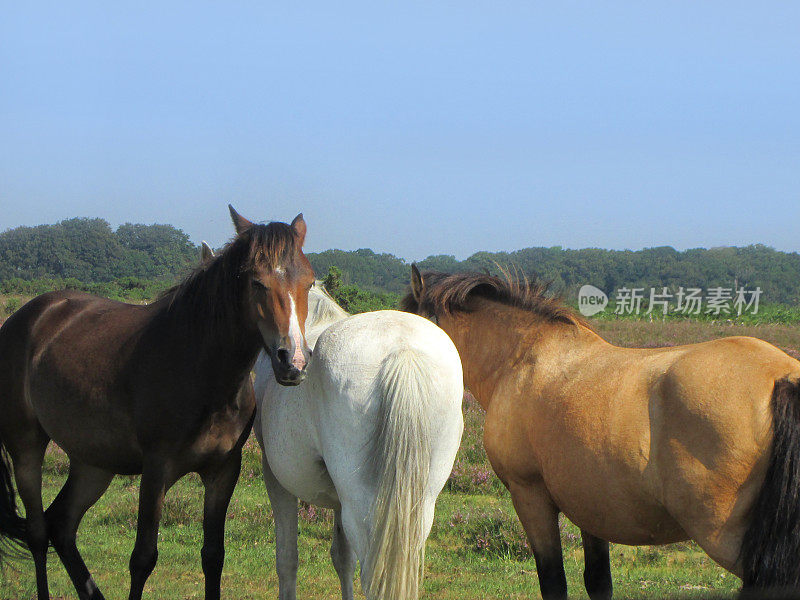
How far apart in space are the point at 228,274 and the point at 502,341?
1573mm

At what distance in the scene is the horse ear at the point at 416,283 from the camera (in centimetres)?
425

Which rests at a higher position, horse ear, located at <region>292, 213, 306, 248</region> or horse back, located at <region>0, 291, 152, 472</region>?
horse ear, located at <region>292, 213, 306, 248</region>

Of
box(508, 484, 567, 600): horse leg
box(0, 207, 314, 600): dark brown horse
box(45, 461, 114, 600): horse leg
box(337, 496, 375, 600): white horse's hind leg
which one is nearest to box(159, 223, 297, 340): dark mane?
box(0, 207, 314, 600): dark brown horse

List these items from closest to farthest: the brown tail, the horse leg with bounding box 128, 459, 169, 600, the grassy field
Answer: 1. the brown tail
2. the horse leg with bounding box 128, 459, 169, 600
3. the grassy field

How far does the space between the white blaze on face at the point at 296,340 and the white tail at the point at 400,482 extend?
A: 356mm

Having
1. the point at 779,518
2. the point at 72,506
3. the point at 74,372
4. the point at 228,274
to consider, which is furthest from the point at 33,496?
the point at 779,518

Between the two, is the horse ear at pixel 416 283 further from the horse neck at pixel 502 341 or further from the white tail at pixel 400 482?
the white tail at pixel 400 482

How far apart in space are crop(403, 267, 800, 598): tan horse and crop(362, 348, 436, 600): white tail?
786 mm

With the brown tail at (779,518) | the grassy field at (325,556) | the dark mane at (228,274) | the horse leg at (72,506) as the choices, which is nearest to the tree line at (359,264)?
the grassy field at (325,556)

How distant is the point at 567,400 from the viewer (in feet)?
11.3

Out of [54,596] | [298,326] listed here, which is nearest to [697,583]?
[298,326]

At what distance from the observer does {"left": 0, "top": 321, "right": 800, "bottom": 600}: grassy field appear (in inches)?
193

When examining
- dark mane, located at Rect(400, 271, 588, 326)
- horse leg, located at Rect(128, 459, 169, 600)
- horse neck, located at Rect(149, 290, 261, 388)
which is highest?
dark mane, located at Rect(400, 271, 588, 326)

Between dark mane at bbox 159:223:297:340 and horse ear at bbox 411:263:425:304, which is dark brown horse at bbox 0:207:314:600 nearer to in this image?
dark mane at bbox 159:223:297:340
